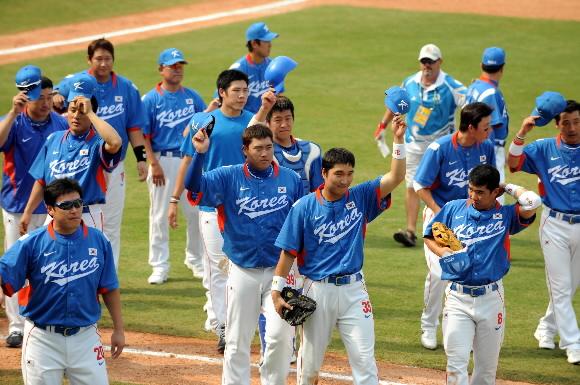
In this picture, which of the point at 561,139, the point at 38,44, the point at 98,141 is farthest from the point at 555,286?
the point at 38,44

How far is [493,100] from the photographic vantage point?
11922 millimetres

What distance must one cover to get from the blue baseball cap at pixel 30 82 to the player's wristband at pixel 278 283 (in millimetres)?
3065

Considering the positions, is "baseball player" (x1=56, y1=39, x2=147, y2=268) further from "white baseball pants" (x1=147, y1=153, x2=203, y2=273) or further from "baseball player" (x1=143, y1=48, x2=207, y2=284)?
"white baseball pants" (x1=147, y1=153, x2=203, y2=273)

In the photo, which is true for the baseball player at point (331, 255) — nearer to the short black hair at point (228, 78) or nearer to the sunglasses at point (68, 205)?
the sunglasses at point (68, 205)

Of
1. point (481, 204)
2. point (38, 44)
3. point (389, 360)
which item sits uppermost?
point (38, 44)

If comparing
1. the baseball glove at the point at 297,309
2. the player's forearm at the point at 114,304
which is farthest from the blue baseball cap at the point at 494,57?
the player's forearm at the point at 114,304

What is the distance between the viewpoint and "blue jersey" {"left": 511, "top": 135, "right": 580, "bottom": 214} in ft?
31.0

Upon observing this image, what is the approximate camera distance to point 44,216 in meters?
9.75

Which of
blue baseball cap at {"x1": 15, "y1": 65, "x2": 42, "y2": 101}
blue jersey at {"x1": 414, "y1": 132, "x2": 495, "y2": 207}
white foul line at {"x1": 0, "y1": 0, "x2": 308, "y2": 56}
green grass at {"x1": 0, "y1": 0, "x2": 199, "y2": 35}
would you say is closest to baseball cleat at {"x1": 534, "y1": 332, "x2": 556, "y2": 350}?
blue jersey at {"x1": 414, "y1": 132, "x2": 495, "y2": 207}

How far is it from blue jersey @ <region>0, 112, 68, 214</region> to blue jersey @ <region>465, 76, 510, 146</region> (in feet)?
15.3

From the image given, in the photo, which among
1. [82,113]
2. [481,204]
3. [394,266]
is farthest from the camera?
[394,266]

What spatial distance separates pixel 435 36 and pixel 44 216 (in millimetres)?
14385

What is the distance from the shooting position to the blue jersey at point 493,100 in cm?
1188

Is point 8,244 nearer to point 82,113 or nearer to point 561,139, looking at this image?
point 82,113
